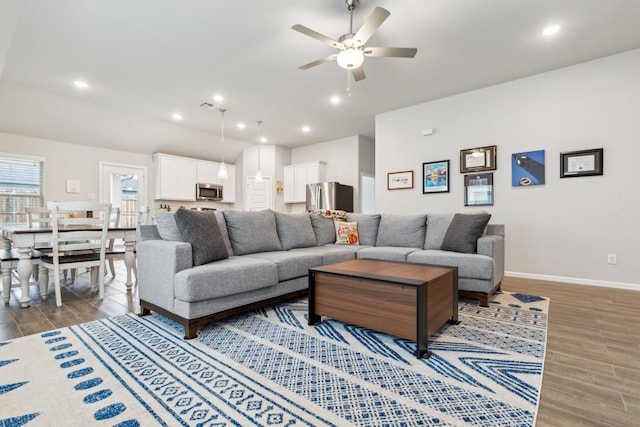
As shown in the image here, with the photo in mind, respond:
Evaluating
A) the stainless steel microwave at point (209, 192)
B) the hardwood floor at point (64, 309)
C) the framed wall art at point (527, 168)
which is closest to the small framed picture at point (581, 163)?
the framed wall art at point (527, 168)

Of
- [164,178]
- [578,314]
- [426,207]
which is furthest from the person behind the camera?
[164,178]

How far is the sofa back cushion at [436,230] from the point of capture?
11.8 ft

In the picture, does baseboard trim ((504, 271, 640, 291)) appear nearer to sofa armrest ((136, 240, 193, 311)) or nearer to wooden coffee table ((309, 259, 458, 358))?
wooden coffee table ((309, 259, 458, 358))

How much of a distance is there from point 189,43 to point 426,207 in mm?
3964

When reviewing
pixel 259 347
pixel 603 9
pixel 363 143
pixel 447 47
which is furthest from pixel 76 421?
pixel 363 143

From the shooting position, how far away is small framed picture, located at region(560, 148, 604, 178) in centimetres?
358

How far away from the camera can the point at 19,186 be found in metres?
5.19

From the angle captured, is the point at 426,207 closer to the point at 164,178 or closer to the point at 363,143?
the point at 363,143

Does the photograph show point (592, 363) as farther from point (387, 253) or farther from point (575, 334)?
point (387, 253)

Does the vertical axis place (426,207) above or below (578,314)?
above

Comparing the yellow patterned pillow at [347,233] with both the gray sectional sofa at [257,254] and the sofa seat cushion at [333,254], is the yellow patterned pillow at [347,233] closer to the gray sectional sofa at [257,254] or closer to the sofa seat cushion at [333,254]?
the gray sectional sofa at [257,254]

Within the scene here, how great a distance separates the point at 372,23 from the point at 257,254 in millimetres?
2263

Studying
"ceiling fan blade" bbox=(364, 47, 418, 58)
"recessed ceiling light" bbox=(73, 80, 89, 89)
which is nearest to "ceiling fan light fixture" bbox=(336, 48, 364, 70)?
"ceiling fan blade" bbox=(364, 47, 418, 58)

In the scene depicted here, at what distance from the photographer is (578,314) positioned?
2543mm
